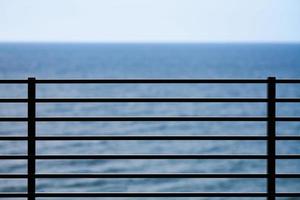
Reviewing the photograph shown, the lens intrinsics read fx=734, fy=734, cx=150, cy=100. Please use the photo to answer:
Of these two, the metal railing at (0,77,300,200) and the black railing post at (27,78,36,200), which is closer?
the metal railing at (0,77,300,200)

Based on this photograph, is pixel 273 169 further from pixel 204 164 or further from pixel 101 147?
pixel 101 147

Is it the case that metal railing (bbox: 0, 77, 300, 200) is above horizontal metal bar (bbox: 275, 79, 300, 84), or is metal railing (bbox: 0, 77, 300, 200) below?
below

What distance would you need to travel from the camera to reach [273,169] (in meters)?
6.14

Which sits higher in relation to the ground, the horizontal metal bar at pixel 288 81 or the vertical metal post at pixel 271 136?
the horizontal metal bar at pixel 288 81

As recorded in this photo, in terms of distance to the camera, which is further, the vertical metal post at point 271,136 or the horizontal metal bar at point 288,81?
the vertical metal post at point 271,136

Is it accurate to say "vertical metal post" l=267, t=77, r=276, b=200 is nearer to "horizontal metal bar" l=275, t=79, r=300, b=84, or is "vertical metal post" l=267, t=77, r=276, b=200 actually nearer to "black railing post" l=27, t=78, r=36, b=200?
"horizontal metal bar" l=275, t=79, r=300, b=84

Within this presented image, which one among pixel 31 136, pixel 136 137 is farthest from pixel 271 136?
pixel 31 136

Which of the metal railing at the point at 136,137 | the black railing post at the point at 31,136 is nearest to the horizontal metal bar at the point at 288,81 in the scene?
→ the metal railing at the point at 136,137

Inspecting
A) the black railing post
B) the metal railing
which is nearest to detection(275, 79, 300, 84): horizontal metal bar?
the metal railing

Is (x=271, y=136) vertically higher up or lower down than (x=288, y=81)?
lower down

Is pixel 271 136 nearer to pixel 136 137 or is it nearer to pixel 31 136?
pixel 136 137

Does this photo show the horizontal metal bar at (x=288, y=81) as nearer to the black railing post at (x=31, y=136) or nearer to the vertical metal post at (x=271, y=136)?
the vertical metal post at (x=271, y=136)

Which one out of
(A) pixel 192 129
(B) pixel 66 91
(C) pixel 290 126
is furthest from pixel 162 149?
(B) pixel 66 91

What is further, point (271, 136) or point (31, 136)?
point (271, 136)
